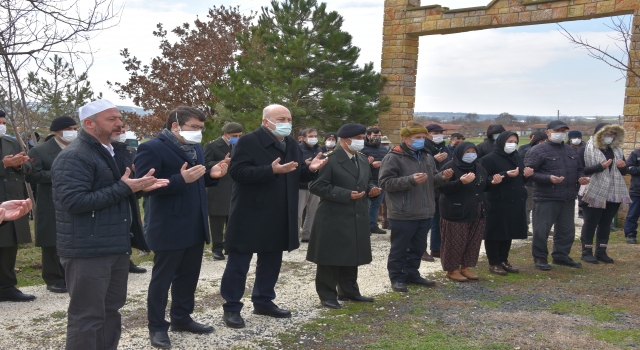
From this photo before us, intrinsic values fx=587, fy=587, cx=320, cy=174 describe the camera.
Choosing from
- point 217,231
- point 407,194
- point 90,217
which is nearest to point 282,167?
point 90,217

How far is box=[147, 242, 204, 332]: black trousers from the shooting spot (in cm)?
486

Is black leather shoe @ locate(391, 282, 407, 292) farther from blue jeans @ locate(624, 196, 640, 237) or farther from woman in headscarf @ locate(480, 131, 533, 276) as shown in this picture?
blue jeans @ locate(624, 196, 640, 237)

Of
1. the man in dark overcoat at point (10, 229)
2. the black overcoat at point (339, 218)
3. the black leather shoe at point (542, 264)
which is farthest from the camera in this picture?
the black leather shoe at point (542, 264)

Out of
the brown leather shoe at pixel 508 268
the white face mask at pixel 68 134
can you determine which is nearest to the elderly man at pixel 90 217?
the white face mask at pixel 68 134

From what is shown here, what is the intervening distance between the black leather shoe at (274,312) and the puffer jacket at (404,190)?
1.78 m

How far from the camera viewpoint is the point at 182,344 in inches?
195

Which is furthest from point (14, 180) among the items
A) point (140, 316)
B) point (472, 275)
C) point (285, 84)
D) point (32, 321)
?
point (285, 84)

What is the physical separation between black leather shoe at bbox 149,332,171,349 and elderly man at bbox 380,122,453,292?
2971 millimetres

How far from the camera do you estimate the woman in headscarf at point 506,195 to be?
7777 millimetres

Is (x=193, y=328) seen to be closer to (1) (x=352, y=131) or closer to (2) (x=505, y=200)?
(1) (x=352, y=131)

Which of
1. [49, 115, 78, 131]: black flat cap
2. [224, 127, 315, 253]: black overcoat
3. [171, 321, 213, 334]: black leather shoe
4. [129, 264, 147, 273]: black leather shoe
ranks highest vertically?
[49, 115, 78, 131]: black flat cap

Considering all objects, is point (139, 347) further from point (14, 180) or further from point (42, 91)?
point (42, 91)

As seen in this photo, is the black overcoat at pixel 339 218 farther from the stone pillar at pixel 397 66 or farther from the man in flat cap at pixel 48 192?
the stone pillar at pixel 397 66

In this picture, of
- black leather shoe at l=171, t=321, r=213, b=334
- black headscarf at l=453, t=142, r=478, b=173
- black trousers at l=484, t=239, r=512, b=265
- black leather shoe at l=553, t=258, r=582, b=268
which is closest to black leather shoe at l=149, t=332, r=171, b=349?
black leather shoe at l=171, t=321, r=213, b=334
